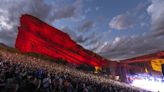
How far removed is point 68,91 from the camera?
16547mm

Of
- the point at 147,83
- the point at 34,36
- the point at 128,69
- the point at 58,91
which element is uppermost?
the point at 34,36

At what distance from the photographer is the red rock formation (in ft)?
332

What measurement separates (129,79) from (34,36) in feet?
138

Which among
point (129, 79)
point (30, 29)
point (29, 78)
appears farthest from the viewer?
point (30, 29)

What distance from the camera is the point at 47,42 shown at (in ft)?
350

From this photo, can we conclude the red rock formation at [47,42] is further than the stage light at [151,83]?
Yes

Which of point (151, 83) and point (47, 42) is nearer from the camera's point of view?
point (151, 83)

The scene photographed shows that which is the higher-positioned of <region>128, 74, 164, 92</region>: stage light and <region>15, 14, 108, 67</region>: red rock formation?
<region>15, 14, 108, 67</region>: red rock formation

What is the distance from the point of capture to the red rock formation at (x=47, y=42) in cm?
10119

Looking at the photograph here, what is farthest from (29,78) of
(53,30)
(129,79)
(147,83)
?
(53,30)

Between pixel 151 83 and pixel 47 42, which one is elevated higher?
pixel 47 42

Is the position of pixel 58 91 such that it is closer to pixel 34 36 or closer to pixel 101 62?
pixel 34 36

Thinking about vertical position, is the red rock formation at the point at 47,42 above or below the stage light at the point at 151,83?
above

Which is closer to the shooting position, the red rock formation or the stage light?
the stage light
